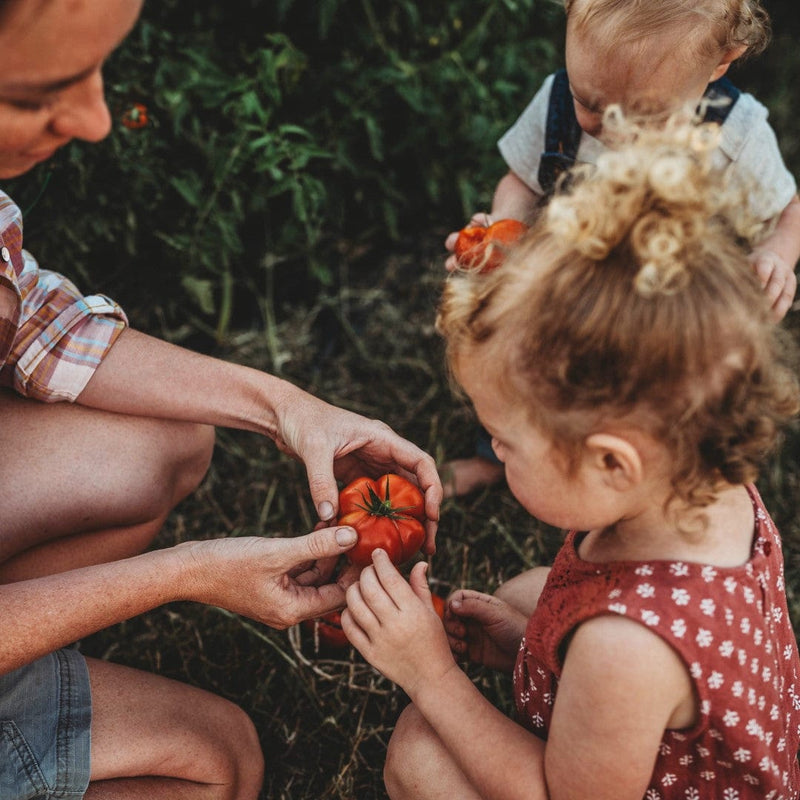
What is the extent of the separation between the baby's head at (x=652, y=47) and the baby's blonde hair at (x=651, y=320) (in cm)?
83

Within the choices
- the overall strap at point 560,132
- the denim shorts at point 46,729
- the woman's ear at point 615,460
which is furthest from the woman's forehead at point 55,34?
the overall strap at point 560,132

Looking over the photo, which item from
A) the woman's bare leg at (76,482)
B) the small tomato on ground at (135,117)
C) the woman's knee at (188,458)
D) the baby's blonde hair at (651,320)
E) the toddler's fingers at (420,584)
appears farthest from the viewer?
the small tomato on ground at (135,117)

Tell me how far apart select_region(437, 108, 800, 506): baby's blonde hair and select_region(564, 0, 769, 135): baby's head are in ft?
2.72

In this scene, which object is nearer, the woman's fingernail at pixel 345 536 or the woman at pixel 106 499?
the woman at pixel 106 499

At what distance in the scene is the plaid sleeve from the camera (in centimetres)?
197

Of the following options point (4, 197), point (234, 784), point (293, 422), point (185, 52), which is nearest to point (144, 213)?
point (185, 52)

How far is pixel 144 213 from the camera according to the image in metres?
2.84

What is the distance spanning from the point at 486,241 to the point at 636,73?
1.81 ft

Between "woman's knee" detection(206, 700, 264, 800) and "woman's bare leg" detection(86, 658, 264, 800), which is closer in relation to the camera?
"woman's bare leg" detection(86, 658, 264, 800)

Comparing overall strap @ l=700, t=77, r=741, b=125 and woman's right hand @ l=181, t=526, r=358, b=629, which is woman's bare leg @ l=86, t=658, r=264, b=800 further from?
overall strap @ l=700, t=77, r=741, b=125

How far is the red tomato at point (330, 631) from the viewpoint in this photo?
2.30 metres

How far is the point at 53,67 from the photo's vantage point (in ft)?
4.18


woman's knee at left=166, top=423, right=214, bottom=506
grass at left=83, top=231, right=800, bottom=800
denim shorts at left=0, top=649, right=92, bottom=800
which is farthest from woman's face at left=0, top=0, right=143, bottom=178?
grass at left=83, top=231, right=800, bottom=800

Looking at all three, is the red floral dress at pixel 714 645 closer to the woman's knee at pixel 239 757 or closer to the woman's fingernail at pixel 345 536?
the woman's fingernail at pixel 345 536
